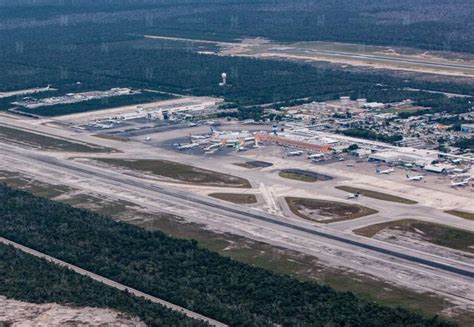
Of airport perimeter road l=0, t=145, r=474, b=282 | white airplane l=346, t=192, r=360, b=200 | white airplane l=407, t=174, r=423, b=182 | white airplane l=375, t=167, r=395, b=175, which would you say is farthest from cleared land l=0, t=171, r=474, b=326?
white airplane l=375, t=167, r=395, b=175

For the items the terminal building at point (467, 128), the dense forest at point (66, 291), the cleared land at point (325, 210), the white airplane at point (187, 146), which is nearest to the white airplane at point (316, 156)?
the white airplane at point (187, 146)

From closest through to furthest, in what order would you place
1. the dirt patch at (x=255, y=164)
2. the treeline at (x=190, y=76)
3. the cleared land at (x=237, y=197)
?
the cleared land at (x=237, y=197)
the dirt patch at (x=255, y=164)
the treeline at (x=190, y=76)

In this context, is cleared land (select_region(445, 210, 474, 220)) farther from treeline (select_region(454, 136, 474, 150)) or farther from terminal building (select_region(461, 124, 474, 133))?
terminal building (select_region(461, 124, 474, 133))

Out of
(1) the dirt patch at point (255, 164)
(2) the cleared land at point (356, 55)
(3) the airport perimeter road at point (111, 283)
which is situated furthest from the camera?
(2) the cleared land at point (356, 55)

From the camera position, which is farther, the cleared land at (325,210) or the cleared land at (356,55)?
the cleared land at (356,55)

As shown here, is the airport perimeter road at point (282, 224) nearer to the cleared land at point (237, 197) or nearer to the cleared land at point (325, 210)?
the cleared land at point (237, 197)

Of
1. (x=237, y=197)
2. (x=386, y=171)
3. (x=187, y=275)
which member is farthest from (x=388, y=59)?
(x=187, y=275)

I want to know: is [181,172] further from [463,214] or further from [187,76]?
[187,76]

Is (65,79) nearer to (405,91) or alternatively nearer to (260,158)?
(405,91)
